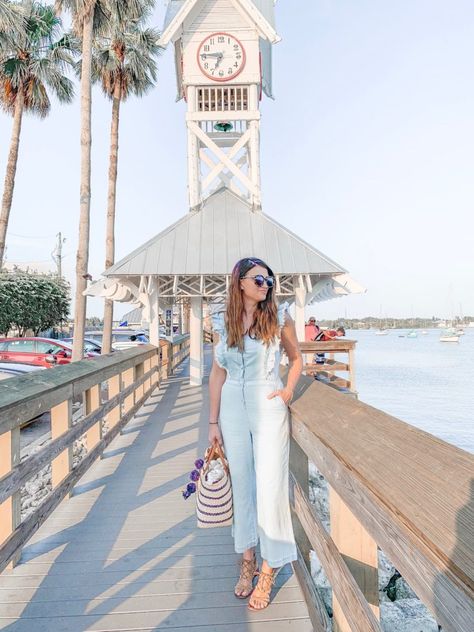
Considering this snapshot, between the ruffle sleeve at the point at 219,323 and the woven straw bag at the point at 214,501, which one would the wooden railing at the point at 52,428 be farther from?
the ruffle sleeve at the point at 219,323

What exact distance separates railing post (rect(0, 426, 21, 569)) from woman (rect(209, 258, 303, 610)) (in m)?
1.14

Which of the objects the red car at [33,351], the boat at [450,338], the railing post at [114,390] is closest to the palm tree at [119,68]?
the red car at [33,351]

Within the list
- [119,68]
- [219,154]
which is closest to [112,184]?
[119,68]

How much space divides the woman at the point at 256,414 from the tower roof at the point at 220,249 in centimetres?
688

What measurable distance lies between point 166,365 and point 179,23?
27.7 feet

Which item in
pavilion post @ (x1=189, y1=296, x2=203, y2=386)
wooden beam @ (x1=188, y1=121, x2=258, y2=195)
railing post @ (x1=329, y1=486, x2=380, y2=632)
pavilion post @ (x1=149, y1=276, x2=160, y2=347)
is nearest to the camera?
railing post @ (x1=329, y1=486, x2=380, y2=632)

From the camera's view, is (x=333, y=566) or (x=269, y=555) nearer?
(x=333, y=566)

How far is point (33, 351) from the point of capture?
1622cm

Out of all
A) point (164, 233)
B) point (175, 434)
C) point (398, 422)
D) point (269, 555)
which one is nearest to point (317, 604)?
point (269, 555)

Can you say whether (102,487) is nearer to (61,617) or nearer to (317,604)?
(61,617)

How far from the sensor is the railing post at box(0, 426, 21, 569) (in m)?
2.56

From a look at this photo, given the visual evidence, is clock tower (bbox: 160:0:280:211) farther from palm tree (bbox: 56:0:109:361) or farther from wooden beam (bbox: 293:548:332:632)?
wooden beam (bbox: 293:548:332:632)

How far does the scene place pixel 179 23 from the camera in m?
10.3

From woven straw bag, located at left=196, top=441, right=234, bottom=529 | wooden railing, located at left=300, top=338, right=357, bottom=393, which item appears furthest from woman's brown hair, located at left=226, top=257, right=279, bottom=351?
wooden railing, located at left=300, top=338, right=357, bottom=393
